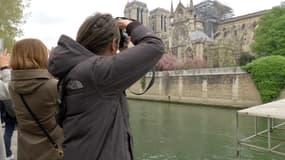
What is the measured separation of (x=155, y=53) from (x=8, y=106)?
5.51 ft

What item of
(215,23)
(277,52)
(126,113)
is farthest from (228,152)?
(215,23)

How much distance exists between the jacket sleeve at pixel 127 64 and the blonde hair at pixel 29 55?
2.42ft

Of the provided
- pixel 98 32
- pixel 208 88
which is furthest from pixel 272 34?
pixel 98 32

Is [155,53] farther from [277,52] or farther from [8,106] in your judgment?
[277,52]

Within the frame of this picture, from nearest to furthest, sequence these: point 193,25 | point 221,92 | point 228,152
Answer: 1. point 228,152
2. point 221,92
3. point 193,25

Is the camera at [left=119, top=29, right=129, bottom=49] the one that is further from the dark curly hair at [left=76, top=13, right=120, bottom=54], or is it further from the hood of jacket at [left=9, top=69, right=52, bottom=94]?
the hood of jacket at [left=9, top=69, right=52, bottom=94]

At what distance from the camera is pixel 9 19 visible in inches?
448

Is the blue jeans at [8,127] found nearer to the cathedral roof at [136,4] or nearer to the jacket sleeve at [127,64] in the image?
the jacket sleeve at [127,64]

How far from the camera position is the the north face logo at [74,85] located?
3.88ft

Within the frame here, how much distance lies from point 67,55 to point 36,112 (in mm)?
640

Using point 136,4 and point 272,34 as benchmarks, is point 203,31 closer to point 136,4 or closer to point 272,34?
point 136,4

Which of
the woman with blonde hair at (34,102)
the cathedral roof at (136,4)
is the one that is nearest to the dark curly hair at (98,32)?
the woman with blonde hair at (34,102)

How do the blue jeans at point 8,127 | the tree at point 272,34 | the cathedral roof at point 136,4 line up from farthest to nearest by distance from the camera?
the cathedral roof at point 136,4
the tree at point 272,34
the blue jeans at point 8,127

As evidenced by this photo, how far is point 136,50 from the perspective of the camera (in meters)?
1.14
